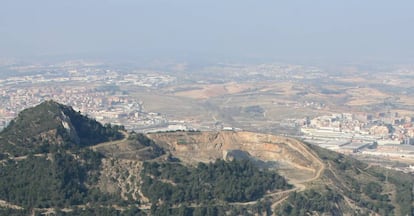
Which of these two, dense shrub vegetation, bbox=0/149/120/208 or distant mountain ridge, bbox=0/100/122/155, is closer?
dense shrub vegetation, bbox=0/149/120/208

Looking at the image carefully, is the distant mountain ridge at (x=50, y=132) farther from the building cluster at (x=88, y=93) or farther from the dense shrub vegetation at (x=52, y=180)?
the building cluster at (x=88, y=93)

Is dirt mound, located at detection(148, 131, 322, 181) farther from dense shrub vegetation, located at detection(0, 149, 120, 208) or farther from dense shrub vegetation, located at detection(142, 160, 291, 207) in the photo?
dense shrub vegetation, located at detection(0, 149, 120, 208)

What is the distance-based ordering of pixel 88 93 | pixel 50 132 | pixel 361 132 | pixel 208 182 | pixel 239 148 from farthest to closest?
pixel 88 93 < pixel 361 132 < pixel 239 148 < pixel 50 132 < pixel 208 182

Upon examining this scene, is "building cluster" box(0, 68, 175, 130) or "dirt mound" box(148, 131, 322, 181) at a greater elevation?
"dirt mound" box(148, 131, 322, 181)

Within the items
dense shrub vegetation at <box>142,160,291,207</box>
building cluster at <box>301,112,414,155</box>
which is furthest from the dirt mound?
building cluster at <box>301,112,414,155</box>

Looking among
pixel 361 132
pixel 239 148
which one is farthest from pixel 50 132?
pixel 361 132

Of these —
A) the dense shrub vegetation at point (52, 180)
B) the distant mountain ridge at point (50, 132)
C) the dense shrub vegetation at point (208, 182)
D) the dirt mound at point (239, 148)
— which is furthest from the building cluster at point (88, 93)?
the dense shrub vegetation at point (52, 180)

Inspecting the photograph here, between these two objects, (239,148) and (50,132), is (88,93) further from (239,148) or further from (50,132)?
(50,132)

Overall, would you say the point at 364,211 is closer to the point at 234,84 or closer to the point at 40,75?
the point at 234,84
